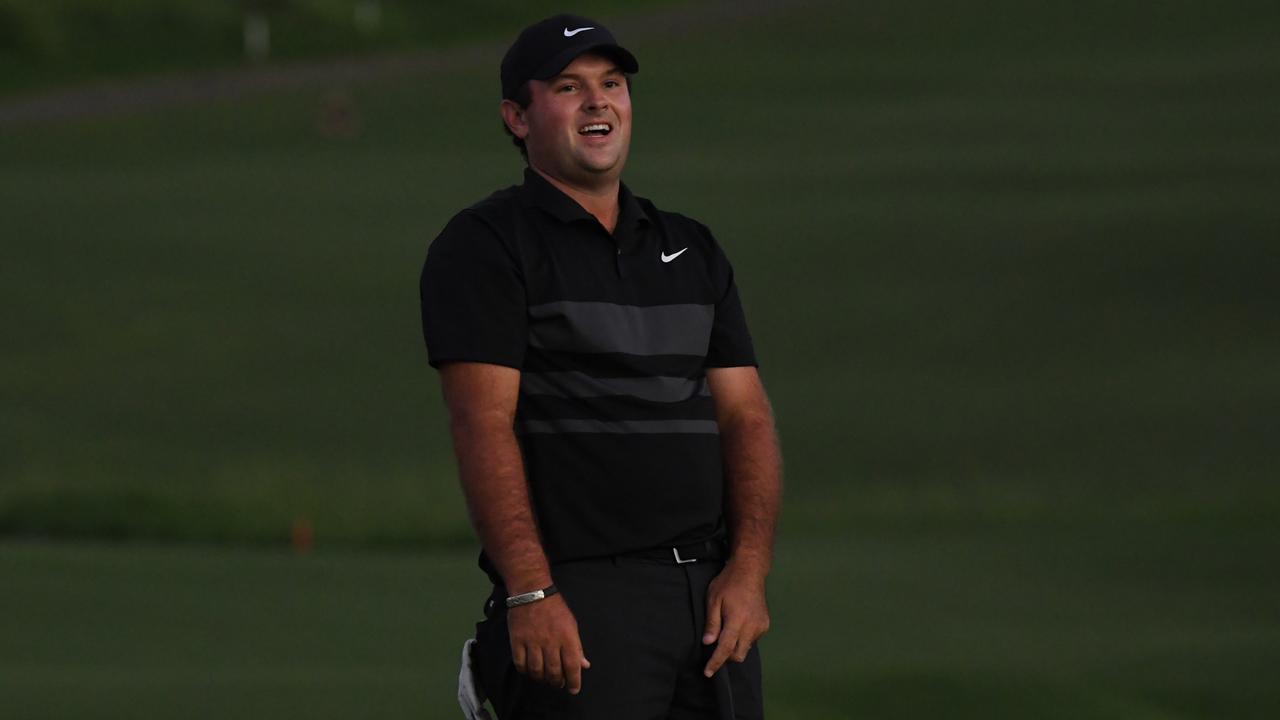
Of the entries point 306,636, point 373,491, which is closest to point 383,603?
point 306,636

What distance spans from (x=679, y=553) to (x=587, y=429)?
0.96 feet

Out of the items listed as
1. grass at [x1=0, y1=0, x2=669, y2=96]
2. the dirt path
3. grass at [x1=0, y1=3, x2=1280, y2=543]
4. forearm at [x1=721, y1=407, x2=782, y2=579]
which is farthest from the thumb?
grass at [x1=0, y1=0, x2=669, y2=96]

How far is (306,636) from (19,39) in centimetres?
2839

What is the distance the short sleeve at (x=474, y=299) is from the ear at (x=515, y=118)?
0.26 meters

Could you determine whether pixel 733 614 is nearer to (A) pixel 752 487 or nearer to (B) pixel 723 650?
(B) pixel 723 650

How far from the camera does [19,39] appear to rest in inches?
1399

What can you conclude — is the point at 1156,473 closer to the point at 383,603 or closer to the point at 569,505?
the point at 383,603

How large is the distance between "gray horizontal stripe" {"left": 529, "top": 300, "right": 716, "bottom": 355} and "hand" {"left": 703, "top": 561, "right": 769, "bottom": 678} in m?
0.44

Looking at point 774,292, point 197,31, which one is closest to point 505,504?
point 774,292

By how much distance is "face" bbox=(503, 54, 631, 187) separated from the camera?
421 cm

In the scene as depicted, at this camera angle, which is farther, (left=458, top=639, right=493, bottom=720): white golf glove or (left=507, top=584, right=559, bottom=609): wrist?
(left=458, top=639, right=493, bottom=720): white golf glove

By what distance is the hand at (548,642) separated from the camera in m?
3.99

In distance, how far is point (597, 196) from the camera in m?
4.27

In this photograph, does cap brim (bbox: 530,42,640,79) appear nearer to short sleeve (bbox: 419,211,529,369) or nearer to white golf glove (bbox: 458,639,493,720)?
short sleeve (bbox: 419,211,529,369)
